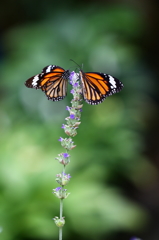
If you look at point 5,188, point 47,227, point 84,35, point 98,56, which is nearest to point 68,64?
point 98,56

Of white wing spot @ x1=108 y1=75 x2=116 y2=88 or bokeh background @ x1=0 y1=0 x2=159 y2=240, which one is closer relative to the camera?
white wing spot @ x1=108 y1=75 x2=116 y2=88

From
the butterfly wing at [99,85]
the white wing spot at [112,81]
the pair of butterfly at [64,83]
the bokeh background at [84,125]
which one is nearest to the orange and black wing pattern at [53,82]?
the pair of butterfly at [64,83]

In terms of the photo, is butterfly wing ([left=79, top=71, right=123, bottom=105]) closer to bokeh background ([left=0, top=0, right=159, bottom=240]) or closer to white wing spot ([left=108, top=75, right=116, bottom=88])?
white wing spot ([left=108, top=75, right=116, bottom=88])

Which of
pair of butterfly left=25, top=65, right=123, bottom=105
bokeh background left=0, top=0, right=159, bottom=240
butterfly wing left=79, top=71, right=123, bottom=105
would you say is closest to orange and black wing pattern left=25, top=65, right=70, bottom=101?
pair of butterfly left=25, top=65, right=123, bottom=105

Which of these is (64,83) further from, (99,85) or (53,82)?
(99,85)

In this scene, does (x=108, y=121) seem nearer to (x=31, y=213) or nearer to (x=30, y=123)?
(x=30, y=123)

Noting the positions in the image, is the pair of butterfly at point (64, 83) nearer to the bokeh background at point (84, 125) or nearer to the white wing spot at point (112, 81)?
the white wing spot at point (112, 81)

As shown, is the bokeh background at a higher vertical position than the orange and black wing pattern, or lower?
higher
